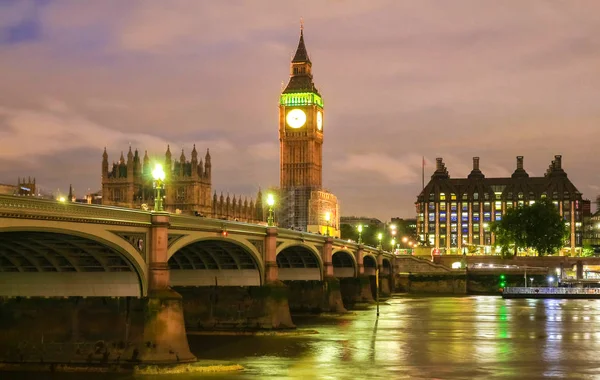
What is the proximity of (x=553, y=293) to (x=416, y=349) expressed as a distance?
248 ft

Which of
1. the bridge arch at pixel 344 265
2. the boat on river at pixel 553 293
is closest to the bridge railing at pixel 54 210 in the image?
the bridge arch at pixel 344 265

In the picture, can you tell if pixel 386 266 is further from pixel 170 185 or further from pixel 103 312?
pixel 103 312

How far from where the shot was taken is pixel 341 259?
10594cm

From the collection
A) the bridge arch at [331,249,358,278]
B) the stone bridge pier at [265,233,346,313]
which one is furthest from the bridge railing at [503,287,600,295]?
the stone bridge pier at [265,233,346,313]

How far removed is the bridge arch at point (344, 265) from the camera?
10469 cm

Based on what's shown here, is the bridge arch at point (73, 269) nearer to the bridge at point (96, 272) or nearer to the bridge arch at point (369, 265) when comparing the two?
the bridge at point (96, 272)

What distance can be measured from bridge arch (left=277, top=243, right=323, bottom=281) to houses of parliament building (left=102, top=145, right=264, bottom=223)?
79.9m

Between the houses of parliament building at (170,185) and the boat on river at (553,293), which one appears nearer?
the boat on river at (553,293)

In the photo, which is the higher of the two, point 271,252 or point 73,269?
point 271,252

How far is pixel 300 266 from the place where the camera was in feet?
280

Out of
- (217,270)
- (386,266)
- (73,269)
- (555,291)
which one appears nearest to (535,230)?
(386,266)

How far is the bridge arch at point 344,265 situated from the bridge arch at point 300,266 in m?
18.2

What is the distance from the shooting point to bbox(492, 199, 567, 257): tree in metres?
170

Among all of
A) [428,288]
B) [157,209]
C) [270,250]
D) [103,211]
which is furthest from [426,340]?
[428,288]
